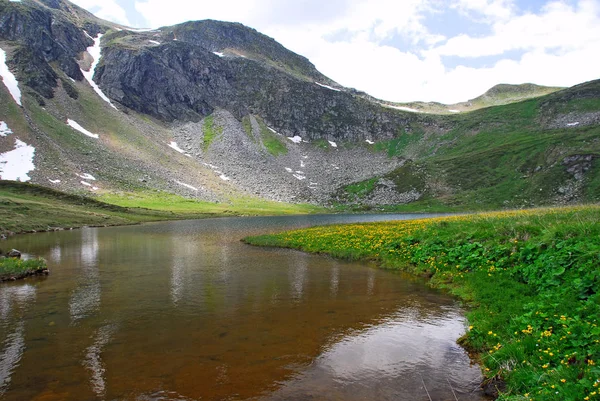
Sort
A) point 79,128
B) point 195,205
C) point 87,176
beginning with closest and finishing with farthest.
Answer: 1. point 87,176
2. point 195,205
3. point 79,128

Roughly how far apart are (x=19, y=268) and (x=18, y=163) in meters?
108

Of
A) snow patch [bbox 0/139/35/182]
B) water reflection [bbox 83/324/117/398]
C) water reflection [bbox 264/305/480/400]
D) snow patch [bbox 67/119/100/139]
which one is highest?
snow patch [bbox 67/119/100/139]

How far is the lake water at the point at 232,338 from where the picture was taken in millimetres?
10000

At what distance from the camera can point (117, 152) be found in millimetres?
145875

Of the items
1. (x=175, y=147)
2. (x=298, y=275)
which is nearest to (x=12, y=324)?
(x=298, y=275)

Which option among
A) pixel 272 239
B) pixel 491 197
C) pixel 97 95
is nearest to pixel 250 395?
pixel 272 239

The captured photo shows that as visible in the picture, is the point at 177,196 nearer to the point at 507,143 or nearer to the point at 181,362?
the point at 181,362

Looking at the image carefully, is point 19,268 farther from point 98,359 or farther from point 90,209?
point 90,209

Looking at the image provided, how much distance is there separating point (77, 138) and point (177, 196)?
159 ft

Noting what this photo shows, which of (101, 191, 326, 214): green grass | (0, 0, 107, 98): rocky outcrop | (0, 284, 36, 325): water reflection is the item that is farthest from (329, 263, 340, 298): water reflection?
(0, 0, 107, 98): rocky outcrop

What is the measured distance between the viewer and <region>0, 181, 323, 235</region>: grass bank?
64.3m

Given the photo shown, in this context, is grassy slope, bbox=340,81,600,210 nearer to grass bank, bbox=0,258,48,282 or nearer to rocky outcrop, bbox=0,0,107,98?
grass bank, bbox=0,258,48,282

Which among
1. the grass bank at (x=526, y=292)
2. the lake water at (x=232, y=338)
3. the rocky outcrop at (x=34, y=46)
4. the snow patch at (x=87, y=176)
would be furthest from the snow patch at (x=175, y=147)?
the grass bank at (x=526, y=292)

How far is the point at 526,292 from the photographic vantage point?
15438 millimetres
